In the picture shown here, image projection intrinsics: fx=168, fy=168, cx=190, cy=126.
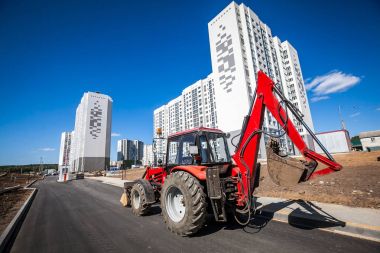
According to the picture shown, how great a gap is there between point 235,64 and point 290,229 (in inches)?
1494

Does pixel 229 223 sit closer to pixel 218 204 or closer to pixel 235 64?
pixel 218 204

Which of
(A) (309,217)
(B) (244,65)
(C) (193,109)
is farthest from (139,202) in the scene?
(C) (193,109)

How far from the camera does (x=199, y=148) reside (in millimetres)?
4293

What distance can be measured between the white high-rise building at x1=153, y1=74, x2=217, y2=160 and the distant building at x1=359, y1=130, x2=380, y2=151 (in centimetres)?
3808

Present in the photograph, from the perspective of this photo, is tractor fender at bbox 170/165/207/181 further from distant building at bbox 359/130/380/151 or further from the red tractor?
distant building at bbox 359/130/380/151

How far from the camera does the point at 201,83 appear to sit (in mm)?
68125

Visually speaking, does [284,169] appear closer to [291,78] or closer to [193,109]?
[291,78]

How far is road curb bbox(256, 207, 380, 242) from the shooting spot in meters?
3.18

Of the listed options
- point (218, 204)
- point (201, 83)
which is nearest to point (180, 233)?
point (218, 204)

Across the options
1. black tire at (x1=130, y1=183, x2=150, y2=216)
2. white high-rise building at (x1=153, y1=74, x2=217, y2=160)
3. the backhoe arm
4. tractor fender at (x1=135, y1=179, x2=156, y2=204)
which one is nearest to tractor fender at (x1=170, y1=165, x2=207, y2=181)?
the backhoe arm

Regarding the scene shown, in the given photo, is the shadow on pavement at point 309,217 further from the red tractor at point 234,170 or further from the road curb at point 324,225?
the red tractor at point 234,170

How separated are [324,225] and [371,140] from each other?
160 feet

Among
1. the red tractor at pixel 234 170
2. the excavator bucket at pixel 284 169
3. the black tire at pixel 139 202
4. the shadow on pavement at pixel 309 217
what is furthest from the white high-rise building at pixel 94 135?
the excavator bucket at pixel 284 169

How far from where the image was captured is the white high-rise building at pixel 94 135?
61.0 m
